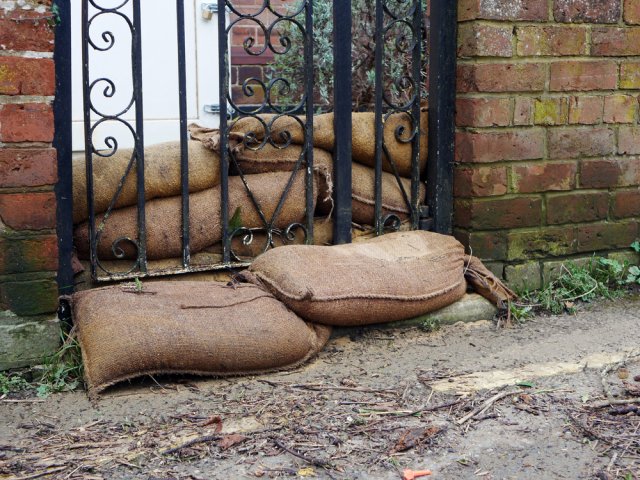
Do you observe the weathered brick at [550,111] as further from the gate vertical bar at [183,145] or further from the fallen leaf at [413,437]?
the fallen leaf at [413,437]

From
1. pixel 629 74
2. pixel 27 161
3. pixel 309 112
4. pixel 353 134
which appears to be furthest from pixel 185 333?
pixel 629 74

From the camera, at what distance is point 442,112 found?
3.68 m

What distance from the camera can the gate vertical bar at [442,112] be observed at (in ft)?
11.9

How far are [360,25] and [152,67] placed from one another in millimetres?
1725

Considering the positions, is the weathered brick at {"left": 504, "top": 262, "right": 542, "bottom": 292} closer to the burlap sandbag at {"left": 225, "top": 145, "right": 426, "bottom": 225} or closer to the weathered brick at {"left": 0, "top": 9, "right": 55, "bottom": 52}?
the burlap sandbag at {"left": 225, "top": 145, "right": 426, "bottom": 225}

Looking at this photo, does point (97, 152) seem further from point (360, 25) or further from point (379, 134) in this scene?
point (360, 25)

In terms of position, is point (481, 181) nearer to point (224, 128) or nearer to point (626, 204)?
point (626, 204)

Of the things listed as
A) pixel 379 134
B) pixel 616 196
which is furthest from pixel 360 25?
pixel 616 196

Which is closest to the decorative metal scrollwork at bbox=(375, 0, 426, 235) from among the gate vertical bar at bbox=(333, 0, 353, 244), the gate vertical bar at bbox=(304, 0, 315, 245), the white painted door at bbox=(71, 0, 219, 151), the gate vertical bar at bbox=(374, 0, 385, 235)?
the gate vertical bar at bbox=(374, 0, 385, 235)

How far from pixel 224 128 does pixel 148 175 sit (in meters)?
0.34

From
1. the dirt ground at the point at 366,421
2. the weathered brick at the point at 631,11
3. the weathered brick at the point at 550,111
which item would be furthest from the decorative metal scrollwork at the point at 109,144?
the weathered brick at the point at 631,11

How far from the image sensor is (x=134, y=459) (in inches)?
91.0

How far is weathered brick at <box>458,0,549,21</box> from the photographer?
3527mm

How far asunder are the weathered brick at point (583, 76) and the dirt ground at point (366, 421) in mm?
1168
